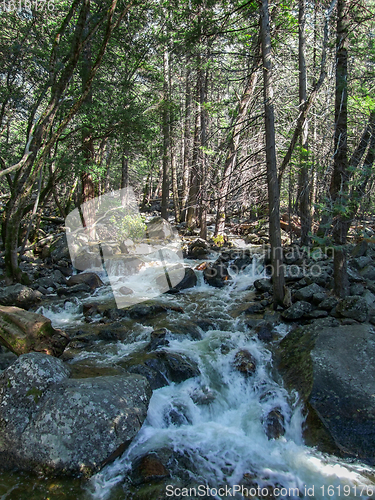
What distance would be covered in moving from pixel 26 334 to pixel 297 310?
5.57 metres

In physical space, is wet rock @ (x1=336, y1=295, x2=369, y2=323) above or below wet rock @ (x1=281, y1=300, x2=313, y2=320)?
above

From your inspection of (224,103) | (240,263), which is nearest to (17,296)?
(224,103)

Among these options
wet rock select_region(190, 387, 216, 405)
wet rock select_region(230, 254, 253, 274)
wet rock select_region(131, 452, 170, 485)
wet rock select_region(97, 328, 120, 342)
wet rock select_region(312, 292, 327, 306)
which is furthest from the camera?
wet rock select_region(230, 254, 253, 274)

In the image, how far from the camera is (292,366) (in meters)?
5.55

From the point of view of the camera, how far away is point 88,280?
36.7 feet

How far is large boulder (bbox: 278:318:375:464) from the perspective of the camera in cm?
418

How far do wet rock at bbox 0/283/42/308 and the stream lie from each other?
317 centimetres

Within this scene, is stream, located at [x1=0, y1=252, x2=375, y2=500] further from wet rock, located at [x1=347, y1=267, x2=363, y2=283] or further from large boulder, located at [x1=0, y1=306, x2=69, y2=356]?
wet rock, located at [x1=347, y1=267, x2=363, y2=283]

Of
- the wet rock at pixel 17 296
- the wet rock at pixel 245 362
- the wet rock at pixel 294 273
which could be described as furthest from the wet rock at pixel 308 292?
the wet rock at pixel 17 296

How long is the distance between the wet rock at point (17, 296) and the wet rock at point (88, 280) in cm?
189

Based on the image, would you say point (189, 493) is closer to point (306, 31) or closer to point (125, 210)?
point (306, 31)

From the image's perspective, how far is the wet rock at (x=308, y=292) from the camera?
7.82 metres

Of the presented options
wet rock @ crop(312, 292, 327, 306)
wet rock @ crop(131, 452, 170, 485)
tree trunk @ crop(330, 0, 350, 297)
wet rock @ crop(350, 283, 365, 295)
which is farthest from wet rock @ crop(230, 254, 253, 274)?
wet rock @ crop(131, 452, 170, 485)

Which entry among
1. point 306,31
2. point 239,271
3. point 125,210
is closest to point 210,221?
point 125,210
